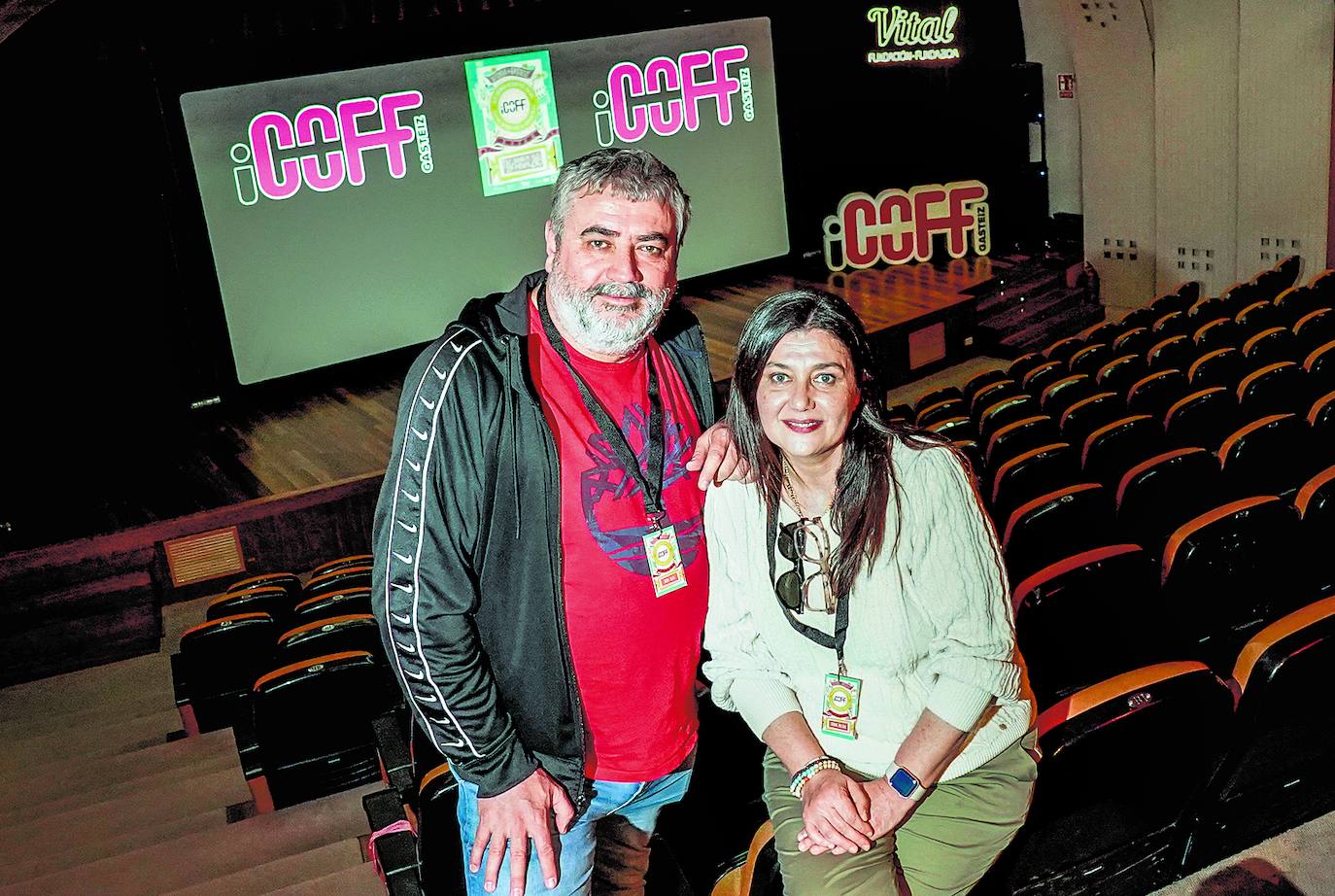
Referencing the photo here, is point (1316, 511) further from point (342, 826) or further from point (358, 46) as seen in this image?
point (358, 46)

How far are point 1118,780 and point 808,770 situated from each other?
631 mm

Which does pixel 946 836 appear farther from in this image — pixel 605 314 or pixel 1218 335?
pixel 1218 335

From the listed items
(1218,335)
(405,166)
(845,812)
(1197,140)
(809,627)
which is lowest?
(1218,335)

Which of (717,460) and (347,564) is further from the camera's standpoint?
(347,564)

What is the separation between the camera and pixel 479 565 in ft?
6.36

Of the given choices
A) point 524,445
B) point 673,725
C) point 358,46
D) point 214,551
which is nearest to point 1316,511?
point 673,725

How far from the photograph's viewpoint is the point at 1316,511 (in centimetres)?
314

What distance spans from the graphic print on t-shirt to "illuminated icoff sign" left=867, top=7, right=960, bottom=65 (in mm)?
12427

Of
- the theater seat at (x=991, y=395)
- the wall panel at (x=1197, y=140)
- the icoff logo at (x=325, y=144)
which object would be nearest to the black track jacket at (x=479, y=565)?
the theater seat at (x=991, y=395)

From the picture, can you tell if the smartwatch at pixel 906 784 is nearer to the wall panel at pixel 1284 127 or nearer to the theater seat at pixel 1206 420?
the theater seat at pixel 1206 420

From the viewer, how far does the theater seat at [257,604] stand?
5.87m

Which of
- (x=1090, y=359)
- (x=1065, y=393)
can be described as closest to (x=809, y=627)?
(x=1065, y=393)

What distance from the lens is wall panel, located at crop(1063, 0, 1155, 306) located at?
12234mm

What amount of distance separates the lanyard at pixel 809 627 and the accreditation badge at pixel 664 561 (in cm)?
17
